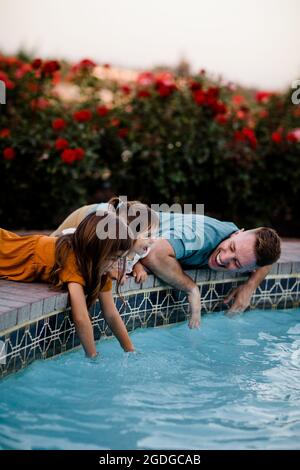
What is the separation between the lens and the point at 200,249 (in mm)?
4414

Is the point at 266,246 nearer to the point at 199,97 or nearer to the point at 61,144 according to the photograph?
the point at 61,144

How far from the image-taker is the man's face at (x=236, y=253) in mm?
4270

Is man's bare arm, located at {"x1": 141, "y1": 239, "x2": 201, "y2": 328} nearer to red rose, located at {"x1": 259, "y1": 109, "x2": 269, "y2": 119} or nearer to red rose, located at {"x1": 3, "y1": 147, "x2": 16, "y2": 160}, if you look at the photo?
red rose, located at {"x1": 3, "y1": 147, "x2": 16, "y2": 160}

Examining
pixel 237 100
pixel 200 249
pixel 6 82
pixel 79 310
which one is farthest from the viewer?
pixel 237 100

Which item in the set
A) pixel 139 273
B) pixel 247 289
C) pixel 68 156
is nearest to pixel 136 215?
pixel 139 273

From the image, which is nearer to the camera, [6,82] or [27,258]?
[27,258]

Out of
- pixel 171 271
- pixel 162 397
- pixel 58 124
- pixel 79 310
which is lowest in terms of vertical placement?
pixel 162 397

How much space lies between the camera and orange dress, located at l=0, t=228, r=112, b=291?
12.1ft

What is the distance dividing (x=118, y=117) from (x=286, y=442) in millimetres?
4603

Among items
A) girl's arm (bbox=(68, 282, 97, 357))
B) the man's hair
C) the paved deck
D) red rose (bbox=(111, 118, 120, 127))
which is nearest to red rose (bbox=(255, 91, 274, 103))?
red rose (bbox=(111, 118, 120, 127))

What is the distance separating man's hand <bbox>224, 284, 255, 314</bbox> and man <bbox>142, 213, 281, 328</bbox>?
9.6 inches

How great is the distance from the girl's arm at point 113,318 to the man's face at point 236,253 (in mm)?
955

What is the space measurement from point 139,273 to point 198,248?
0.44 meters

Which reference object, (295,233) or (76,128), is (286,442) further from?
(295,233)
